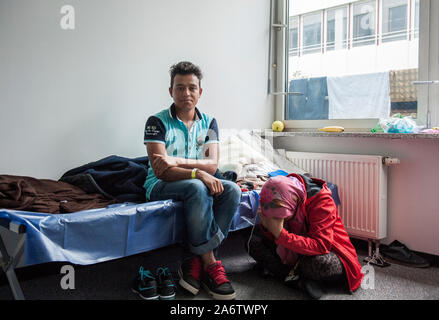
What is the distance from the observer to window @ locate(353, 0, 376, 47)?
2.62 meters

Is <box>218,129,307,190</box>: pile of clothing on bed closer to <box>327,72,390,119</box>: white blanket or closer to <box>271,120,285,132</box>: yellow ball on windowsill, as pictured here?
<box>271,120,285,132</box>: yellow ball on windowsill

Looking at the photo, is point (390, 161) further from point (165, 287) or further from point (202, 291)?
point (165, 287)

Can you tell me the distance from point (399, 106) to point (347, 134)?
388mm

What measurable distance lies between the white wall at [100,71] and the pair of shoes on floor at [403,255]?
133 cm

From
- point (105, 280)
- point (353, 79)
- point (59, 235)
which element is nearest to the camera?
point (59, 235)

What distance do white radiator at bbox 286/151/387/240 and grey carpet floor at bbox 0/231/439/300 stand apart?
268 mm

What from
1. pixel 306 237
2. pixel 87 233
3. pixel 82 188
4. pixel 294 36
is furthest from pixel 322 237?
pixel 294 36

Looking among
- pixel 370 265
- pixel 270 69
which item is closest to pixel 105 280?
pixel 370 265

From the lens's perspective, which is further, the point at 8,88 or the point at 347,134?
the point at 347,134

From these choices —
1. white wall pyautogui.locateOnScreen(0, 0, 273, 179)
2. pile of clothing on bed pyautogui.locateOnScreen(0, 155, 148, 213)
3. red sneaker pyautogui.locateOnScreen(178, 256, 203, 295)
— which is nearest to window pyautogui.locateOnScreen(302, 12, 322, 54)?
white wall pyautogui.locateOnScreen(0, 0, 273, 179)

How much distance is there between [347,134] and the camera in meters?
2.50

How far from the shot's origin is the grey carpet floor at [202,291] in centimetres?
174

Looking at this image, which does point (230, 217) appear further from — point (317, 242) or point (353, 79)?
point (353, 79)

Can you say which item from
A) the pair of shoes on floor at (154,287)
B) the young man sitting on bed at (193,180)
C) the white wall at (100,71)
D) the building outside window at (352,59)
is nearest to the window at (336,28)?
the building outside window at (352,59)
